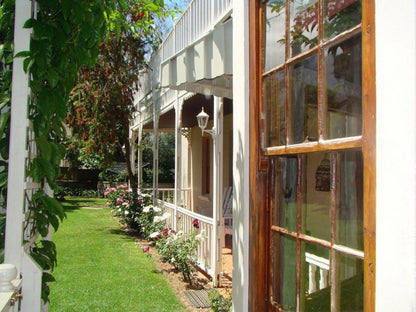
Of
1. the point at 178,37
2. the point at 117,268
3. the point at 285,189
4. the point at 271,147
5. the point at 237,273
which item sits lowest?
the point at 117,268

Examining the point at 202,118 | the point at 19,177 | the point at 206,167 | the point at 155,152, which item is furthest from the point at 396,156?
the point at 206,167

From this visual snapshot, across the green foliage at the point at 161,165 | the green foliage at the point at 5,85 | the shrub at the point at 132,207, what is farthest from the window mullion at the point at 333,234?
the green foliage at the point at 161,165

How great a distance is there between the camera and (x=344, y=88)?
188 cm

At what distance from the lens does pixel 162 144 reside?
115ft

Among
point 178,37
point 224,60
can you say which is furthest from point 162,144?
point 224,60

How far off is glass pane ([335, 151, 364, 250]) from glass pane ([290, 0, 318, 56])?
654mm

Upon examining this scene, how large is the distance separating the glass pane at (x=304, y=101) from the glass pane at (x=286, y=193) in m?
0.17

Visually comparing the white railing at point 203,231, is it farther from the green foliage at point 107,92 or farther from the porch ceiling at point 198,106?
the green foliage at point 107,92

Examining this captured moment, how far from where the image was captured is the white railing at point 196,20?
564 cm

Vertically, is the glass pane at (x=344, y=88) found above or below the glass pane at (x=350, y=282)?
above

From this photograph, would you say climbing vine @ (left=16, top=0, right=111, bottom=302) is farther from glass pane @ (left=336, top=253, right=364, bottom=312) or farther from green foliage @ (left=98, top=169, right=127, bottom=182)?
green foliage @ (left=98, top=169, right=127, bottom=182)

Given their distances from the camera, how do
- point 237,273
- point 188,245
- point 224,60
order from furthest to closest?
1. point 188,245
2. point 224,60
3. point 237,273

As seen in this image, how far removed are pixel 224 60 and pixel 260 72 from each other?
522mm

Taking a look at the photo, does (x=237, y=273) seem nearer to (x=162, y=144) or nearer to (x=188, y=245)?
(x=188, y=245)
